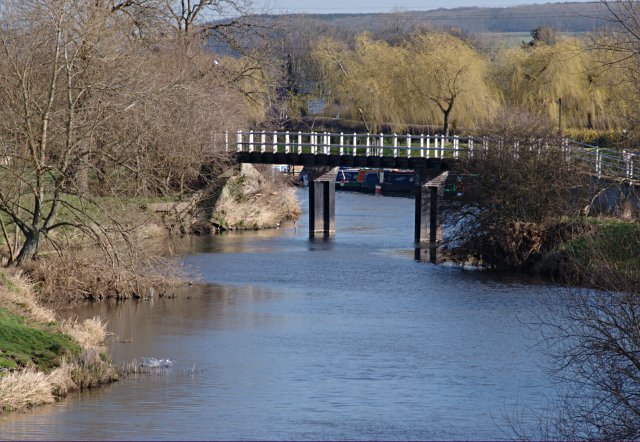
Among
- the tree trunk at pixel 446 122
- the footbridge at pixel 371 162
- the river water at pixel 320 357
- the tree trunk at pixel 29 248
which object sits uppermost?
the tree trunk at pixel 446 122

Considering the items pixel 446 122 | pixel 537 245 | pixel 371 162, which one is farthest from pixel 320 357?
pixel 446 122

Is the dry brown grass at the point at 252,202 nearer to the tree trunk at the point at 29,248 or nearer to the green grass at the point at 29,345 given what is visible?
the tree trunk at the point at 29,248

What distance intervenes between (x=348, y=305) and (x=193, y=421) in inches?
476

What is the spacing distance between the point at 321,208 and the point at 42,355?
2819cm

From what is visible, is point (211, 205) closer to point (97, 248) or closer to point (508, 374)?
point (97, 248)

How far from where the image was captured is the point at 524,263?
121 ft

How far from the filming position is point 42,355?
21.1m

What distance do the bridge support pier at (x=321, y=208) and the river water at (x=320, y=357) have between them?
871 centimetres

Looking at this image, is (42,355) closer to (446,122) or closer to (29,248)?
(29,248)

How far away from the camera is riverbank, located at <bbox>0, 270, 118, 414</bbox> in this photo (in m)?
18.9

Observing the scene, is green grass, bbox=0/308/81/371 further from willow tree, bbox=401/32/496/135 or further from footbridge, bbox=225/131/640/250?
willow tree, bbox=401/32/496/135

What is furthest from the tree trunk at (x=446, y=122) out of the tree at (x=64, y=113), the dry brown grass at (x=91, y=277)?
the dry brown grass at (x=91, y=277)

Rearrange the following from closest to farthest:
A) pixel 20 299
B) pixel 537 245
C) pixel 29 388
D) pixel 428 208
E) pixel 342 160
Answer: pixel 29 388, pixel 20 299, pixel 537 245, pixel 428 208, pixel 342 160

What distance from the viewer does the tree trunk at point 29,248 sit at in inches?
1134
